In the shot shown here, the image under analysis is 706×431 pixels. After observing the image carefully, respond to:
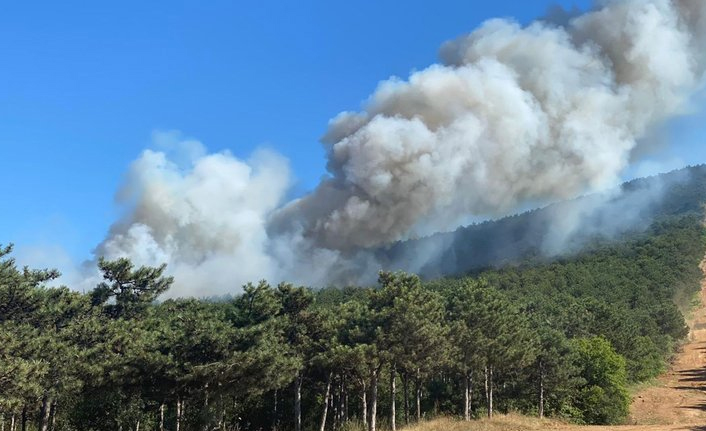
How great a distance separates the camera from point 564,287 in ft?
331

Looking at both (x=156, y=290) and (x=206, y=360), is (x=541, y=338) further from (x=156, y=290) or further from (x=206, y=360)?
(x=156, y=290)

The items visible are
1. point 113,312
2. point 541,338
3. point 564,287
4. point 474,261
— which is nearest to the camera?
point 541,338

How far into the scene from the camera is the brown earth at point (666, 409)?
3381 centimetres

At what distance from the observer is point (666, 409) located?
48.0m

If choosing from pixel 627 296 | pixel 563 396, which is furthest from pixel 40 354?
pixel 627 296

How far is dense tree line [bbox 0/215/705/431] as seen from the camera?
25.7 meters

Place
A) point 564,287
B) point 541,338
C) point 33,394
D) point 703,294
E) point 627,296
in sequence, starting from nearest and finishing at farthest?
1. point 33,394
2. point 541,338
3. point 627,296
4. point 564,287
5. point 703,294

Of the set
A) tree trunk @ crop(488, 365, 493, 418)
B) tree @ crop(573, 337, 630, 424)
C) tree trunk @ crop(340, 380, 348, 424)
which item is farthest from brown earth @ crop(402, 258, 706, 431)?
tree trunk @ crop(340, 380, 348, 424)

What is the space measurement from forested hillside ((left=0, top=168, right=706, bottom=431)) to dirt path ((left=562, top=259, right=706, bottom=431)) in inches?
134

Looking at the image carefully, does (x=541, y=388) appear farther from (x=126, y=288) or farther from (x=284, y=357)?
(x=126, y=288)

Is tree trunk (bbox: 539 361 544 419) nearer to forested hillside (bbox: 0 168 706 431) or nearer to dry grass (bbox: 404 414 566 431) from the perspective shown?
forested hillside (bbox: 0 168 706 431)

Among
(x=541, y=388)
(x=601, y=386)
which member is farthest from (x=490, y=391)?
(x=601, y=386)

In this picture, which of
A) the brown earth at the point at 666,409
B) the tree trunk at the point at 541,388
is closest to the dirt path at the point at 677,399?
the brown earth at the point at 666,409

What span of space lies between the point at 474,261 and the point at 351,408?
137558mm
